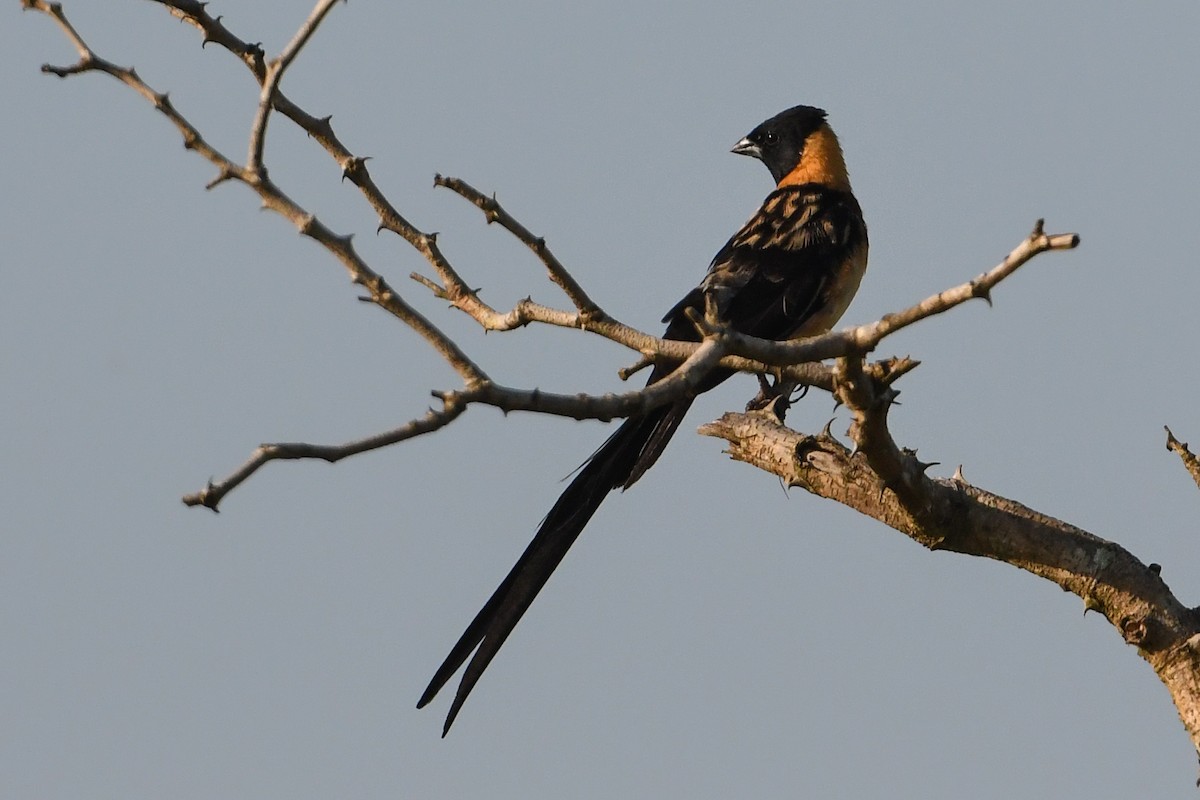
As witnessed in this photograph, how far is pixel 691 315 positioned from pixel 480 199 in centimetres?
69

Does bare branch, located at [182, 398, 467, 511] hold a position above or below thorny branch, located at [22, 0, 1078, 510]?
below

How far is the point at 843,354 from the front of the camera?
2842 millimetres

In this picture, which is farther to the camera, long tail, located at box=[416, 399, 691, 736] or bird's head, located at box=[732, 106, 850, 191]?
bird's head, located at box=[732, 106, 850, 191]

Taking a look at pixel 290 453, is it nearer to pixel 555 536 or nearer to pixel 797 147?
pixel 555 536

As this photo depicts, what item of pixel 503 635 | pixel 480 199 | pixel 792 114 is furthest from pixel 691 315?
pixel 792 114

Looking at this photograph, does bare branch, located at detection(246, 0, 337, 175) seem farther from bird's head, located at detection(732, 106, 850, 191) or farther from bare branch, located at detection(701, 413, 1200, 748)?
bird's head, located at detection(732, 106, 850, 191)

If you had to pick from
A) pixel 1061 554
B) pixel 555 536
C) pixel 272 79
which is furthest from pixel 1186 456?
pixel 272 79

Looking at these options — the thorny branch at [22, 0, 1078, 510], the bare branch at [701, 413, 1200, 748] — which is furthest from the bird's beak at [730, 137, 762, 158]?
the thorny branch at [22, 0, 1078, 510]

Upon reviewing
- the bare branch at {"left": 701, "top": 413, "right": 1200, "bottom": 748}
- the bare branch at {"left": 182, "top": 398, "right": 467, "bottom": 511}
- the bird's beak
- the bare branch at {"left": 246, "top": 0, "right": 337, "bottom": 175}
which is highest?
the bird's beak

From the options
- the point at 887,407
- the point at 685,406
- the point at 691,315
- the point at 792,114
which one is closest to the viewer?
the point at 691,315

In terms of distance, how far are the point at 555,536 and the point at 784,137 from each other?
3417mm

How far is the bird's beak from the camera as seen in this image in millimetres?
7098

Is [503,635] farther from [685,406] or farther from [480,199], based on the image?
[480,199]

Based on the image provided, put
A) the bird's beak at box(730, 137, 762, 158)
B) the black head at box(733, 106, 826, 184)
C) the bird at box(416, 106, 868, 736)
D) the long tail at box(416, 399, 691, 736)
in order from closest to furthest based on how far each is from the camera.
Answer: the long tail at box(416, 399, 691, 736) → the bird at box(416, 106, 868, 736) → the black head at box(733, 106, 826, 184) → the bird's beak at box(730, 137, 762, 158)
